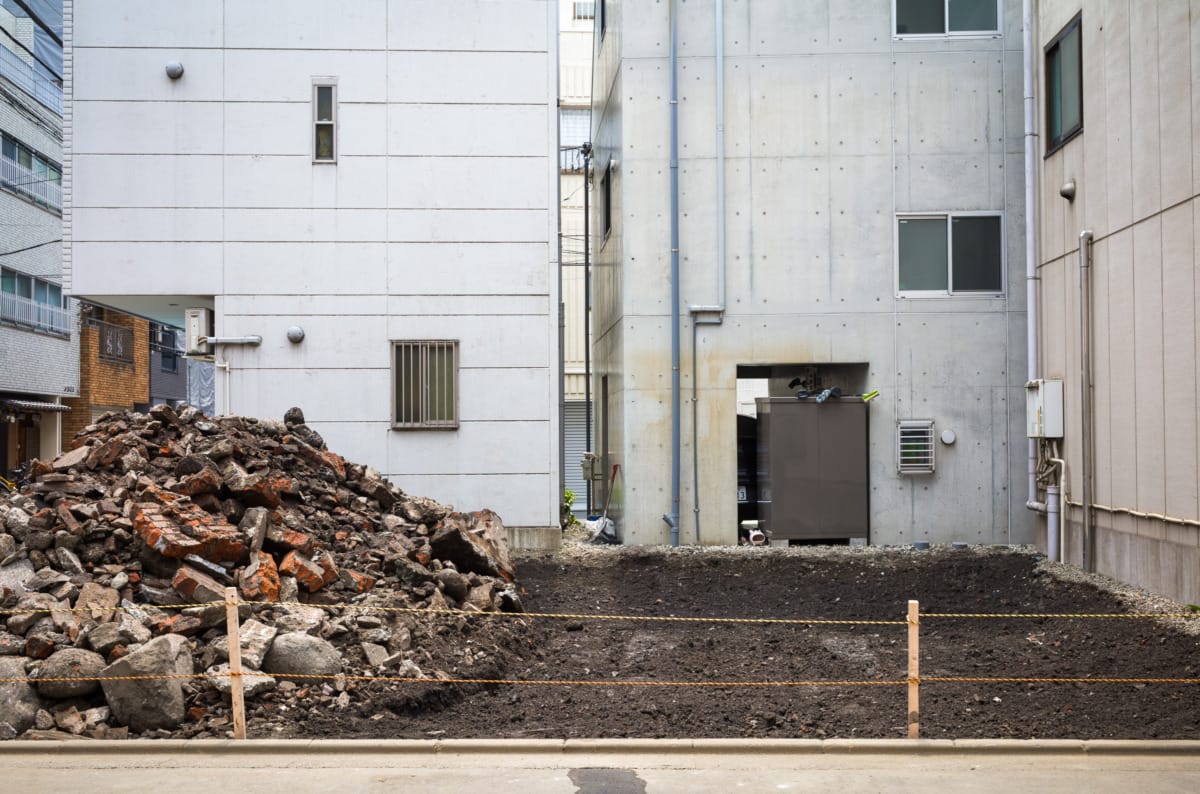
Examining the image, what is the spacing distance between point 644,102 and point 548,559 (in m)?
6.96

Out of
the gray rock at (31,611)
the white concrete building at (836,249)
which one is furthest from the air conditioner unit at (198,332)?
the gray rock at (31,611)

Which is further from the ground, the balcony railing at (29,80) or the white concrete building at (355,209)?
the balcony railing at (29,80)

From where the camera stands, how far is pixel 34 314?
100.0 feet

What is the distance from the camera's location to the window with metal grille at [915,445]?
630 inches

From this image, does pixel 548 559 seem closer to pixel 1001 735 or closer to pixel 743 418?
pixel 743 418

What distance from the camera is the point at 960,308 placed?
16078 millimetres

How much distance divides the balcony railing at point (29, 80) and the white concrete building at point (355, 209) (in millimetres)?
16149

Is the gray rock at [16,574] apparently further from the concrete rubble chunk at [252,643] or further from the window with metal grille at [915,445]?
the window with metal grille at [915,445]

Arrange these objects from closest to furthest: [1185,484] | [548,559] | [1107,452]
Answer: [1185,484]
[1107,452]
[548,559]

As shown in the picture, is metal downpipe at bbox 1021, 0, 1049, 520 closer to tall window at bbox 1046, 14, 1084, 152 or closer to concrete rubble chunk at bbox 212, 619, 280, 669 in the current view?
tall window at bbox 1046, 14, 1084, 152

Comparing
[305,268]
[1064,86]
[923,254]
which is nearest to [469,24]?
[305,268]

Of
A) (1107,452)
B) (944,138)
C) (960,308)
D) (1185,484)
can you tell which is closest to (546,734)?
(1185,484)

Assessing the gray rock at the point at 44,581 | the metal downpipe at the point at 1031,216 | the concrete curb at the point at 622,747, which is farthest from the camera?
the metal downpipe at the point at 1031,216

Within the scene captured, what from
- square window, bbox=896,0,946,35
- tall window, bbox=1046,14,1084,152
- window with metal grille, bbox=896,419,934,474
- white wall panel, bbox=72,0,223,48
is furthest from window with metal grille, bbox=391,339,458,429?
tall window, bbox=1046,14,1084,152
